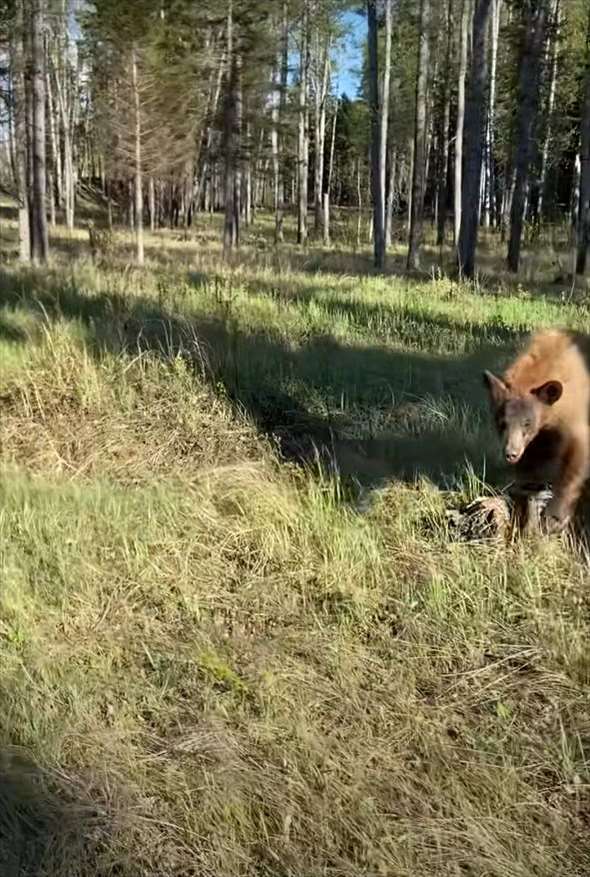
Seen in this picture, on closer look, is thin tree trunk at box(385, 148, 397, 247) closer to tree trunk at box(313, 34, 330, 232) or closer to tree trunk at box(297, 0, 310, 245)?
tree trunk at box(313, 34, 330, 232)

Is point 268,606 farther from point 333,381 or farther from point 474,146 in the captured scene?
point 474,146

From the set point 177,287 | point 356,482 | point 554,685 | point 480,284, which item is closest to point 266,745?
point 554,685

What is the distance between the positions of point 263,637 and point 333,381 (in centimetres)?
389

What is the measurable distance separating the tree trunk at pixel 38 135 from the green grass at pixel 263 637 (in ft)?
39.6

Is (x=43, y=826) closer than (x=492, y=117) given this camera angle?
Yes

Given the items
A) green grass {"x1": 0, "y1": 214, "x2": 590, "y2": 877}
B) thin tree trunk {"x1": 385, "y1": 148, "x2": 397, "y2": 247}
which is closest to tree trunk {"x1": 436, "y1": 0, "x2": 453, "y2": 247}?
thin tree trunk {"x1": 385, "y1": 148, "x2": 397, "y2": 247}

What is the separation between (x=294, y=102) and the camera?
32.9m

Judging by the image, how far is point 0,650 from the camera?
3350 mm

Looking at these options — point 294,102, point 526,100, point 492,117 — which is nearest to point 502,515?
point 526,100

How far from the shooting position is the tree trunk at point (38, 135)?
671 inches

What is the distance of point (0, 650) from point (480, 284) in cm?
1361

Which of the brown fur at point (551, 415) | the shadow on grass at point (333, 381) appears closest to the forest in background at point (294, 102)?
the shadow on grass at point (333, 381)

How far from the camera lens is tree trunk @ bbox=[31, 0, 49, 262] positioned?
671 inches

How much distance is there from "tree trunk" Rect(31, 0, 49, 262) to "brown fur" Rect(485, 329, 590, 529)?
567 inches
